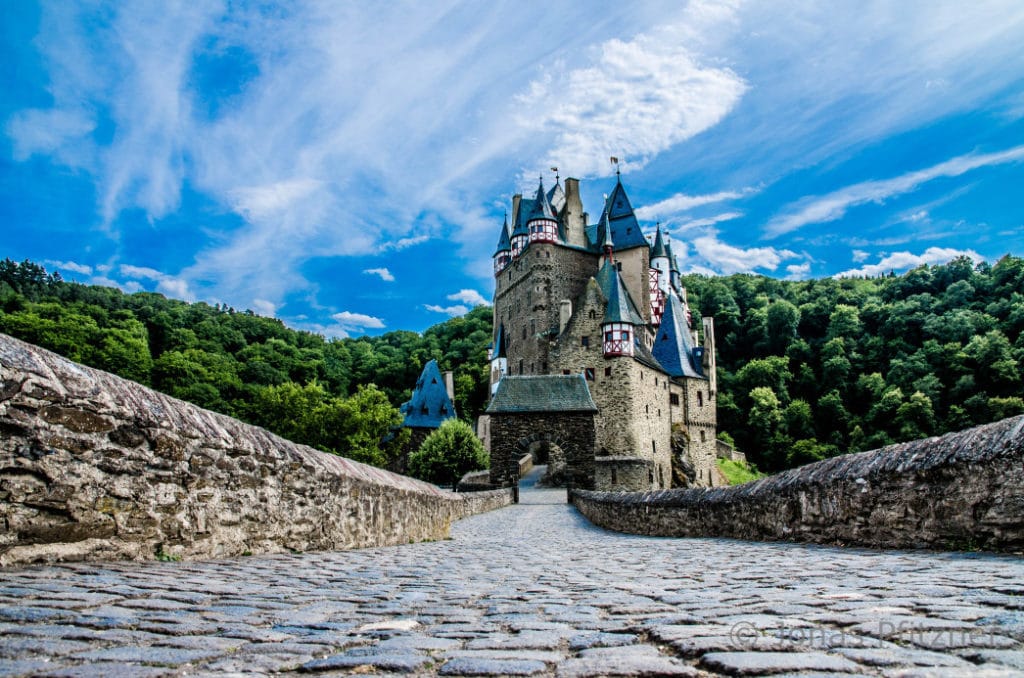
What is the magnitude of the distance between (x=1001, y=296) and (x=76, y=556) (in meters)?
98.4

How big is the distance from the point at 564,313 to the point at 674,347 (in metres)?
10.2

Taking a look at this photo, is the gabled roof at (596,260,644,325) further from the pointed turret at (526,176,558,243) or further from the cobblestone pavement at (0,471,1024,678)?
the cobblestone pavement at (0,471,1024,678)

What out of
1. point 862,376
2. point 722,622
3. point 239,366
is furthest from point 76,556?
point 862,376

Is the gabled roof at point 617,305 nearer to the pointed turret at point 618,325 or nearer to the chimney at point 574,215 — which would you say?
the pointed turret at point 618,325

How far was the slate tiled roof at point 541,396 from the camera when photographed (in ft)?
116

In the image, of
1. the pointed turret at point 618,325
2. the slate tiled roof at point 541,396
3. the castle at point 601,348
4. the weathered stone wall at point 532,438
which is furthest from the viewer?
the pointed turret at point 618,325

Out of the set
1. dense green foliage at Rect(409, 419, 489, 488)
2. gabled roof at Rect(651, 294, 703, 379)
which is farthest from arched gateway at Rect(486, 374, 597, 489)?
gabled roof at Rect(651, 294, 703, 379)

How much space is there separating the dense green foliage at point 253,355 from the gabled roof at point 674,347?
22.1 metres

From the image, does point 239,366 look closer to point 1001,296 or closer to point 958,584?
point 958,584

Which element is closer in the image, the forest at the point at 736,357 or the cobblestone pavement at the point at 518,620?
the cobblestone pavement at the point at 518,620

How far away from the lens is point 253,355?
78.8 meters

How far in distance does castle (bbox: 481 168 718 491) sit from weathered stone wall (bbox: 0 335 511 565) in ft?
93.8

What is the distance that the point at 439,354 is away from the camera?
9188cm

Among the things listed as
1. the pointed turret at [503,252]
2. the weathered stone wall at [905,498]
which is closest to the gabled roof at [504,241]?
the pointed turret at [503,252]
